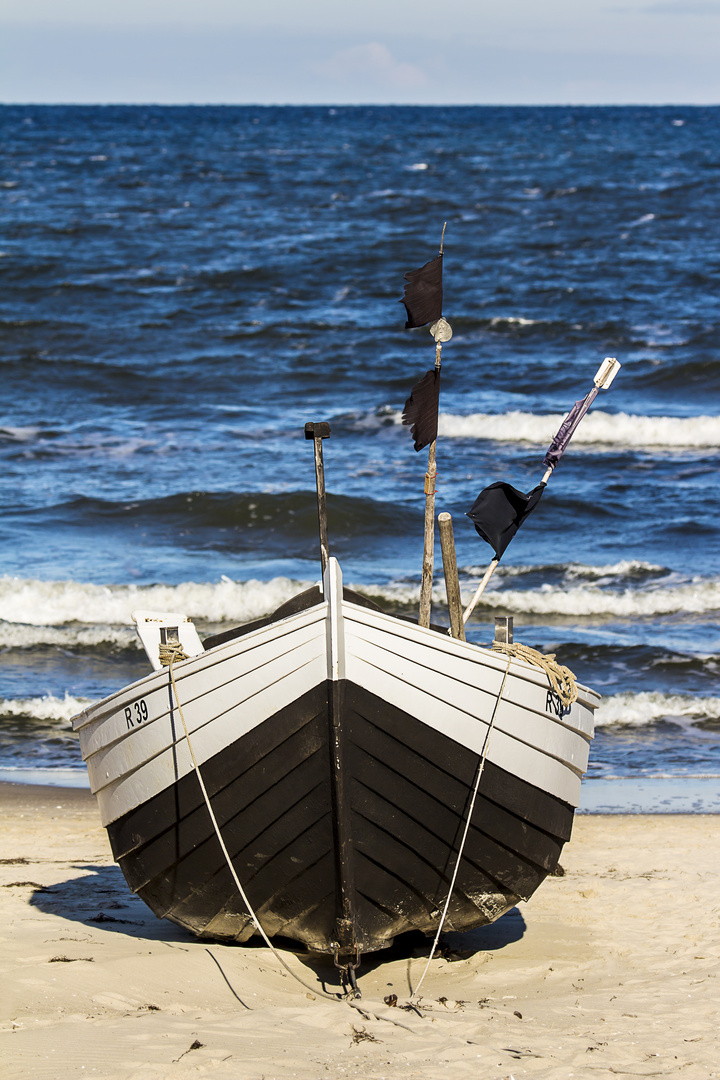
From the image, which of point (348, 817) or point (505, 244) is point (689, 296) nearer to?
point (505, 244)

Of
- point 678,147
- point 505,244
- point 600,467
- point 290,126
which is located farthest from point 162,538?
point 290,126

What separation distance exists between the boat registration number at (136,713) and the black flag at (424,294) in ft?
6.89

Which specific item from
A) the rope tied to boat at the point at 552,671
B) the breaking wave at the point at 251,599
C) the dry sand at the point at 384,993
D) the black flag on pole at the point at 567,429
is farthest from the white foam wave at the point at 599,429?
the rope tied to boat at the point at 552,671

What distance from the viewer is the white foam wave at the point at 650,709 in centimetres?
951

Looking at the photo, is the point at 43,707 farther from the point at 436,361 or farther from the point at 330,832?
the point at 436,361

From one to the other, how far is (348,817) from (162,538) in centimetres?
1075

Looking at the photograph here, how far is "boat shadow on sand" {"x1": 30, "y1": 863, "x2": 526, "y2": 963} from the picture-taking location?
539cm

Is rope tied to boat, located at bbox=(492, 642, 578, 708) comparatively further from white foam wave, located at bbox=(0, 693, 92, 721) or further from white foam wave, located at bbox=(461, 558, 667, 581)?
white foam wave, located at bbox=(461, 558, 667, 581)

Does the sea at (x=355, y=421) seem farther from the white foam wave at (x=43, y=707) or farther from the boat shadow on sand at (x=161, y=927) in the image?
the boat shadow on sand at (x=161, y=927)

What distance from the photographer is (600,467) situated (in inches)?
720

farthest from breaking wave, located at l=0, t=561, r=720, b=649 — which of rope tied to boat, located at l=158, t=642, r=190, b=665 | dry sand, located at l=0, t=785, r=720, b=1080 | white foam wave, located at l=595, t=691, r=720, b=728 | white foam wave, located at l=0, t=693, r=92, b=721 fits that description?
rope tied to boat, located at l=158, t=642, r=190, b=665

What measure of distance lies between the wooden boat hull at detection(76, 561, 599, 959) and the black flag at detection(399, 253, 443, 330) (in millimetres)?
1537

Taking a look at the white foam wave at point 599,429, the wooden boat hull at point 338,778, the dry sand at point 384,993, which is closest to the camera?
the dry sand at point 384,993

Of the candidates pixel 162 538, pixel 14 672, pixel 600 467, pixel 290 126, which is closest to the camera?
pixel 14 672
